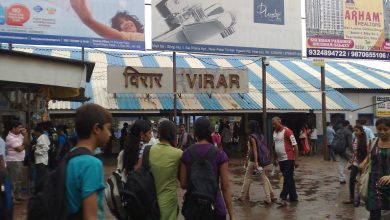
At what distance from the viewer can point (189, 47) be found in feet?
57.7

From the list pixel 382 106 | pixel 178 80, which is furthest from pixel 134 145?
pixel 382 106

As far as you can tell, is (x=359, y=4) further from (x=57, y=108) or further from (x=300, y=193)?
(x=57, y=108)

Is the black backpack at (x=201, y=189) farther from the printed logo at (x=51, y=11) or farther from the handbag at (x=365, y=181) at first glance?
the printed logo at (x=51, y=11)

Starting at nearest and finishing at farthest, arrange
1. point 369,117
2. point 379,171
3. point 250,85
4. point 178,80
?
point 379,171
point 178,80
point 250,85
point 369,117

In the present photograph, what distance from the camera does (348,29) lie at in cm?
1966

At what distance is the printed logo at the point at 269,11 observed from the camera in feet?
61.8

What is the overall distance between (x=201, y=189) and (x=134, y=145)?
113cm

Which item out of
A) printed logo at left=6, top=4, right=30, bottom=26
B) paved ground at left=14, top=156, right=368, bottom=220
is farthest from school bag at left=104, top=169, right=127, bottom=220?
printed logo at left=6, top=4, right=30, bottom=26

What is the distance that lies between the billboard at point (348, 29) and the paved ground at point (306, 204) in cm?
687

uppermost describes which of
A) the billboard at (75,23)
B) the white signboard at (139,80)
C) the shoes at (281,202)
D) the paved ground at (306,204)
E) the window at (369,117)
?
the billboard at (75,23)

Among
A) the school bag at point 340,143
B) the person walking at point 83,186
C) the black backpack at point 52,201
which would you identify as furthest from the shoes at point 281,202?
the black backpack at point 52,201

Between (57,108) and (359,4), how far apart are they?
13762 mm

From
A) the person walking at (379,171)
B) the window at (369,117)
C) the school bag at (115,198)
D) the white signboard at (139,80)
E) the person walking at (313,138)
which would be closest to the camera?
the school bag at (115,198)

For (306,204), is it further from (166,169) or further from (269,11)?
(269,11)
